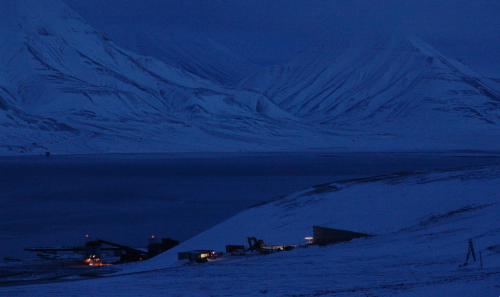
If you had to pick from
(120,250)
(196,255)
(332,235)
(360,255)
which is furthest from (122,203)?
(360,255)

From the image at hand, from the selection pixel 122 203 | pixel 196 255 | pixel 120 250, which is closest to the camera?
pixel 196 255

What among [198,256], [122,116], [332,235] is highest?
[122,116]

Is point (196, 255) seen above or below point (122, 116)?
below

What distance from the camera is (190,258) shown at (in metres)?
21.8

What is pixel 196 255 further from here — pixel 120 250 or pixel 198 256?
pixel 120 250

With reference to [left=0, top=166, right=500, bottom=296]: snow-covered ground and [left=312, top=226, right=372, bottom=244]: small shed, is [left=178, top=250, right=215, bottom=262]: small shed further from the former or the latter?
[left=312, top=226, right=372, bottom=244]: small shed

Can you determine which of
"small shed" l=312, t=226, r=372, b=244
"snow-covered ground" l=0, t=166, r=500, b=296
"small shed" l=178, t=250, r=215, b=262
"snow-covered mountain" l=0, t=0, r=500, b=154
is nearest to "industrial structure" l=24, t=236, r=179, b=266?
"snow-covered ground" l=0, t=166, r=500, b=296

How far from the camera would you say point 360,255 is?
17.6m

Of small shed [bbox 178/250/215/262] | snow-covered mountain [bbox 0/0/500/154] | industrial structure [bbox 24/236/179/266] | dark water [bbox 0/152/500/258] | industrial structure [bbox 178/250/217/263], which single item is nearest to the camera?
industrial structure [bbox 178/250/217/263]

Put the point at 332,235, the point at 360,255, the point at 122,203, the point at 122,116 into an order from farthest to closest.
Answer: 1. the point at 122,116
2. the point at 122,203
3. the point at 332,235
4. the point at 360,255

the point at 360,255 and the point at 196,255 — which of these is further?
the point at 196,255

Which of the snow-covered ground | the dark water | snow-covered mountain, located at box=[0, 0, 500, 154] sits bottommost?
the snow-covered ground

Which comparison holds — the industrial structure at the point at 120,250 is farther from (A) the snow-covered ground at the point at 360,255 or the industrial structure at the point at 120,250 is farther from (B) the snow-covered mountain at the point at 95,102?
(B) the snow-covered mountain at the point at 95,102

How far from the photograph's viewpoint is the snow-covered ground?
13.0 meters
